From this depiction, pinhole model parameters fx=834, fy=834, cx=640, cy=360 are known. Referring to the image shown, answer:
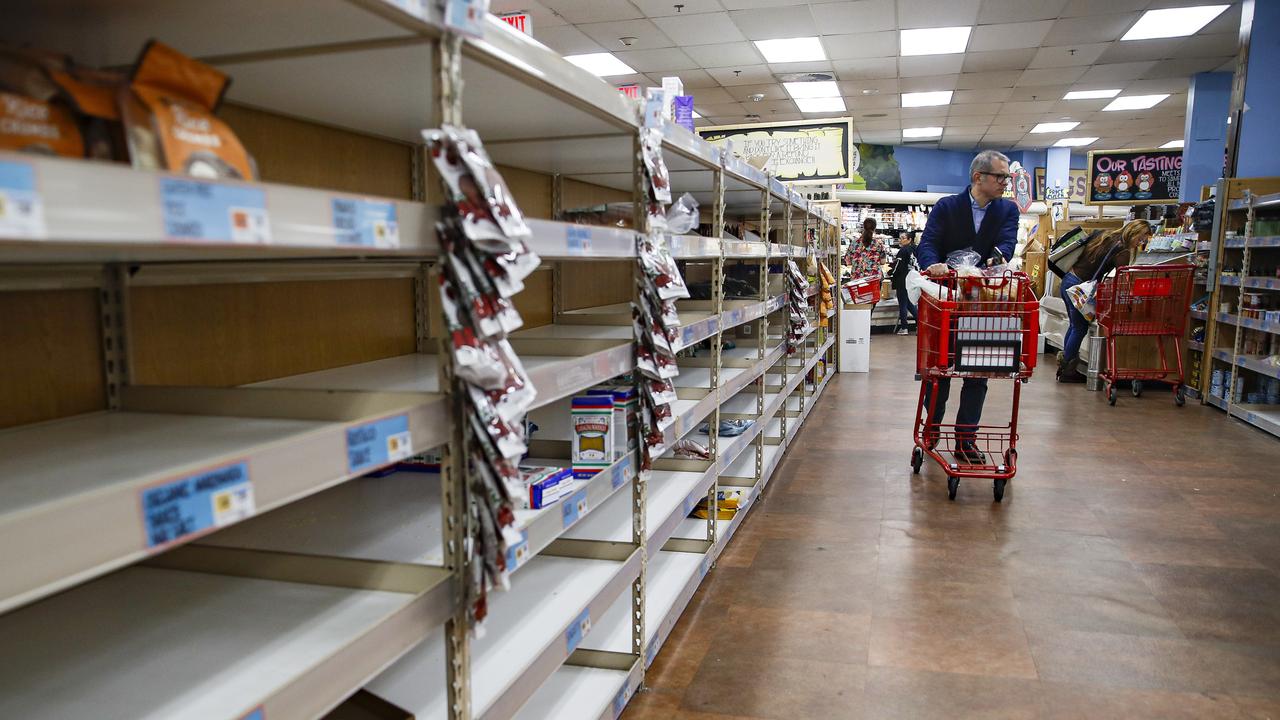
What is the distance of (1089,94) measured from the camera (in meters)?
12.0

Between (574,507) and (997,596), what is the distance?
1.95 metres

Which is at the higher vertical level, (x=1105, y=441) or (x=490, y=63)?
(x=490, y=63)

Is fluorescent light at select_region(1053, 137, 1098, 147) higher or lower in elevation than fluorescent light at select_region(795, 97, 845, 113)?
higher

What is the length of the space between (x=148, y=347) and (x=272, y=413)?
0.46m

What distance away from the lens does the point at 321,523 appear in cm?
178

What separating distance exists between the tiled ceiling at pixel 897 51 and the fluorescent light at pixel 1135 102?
0.71 ft

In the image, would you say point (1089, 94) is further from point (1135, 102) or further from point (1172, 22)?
point (1172, 22)

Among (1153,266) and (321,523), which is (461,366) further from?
(1153,266)

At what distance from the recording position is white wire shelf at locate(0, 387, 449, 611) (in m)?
0.71

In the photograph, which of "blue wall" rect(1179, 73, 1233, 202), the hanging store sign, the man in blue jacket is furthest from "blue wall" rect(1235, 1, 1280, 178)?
"blue wall" rect(1179, 73, 1233, 202)

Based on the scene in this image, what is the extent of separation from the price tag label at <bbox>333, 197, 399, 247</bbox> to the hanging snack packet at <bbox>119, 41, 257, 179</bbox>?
0.12 metres

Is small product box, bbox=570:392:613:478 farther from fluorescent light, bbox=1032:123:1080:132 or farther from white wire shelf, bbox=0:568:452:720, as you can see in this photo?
fluorescent light, bbox=1032:123:1080:132

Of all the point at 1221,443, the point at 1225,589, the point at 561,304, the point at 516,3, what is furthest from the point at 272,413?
the point at 516,3

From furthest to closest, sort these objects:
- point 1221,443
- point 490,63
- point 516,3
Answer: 1. point 516,3
2. point 1221,443
3. point 490,63
